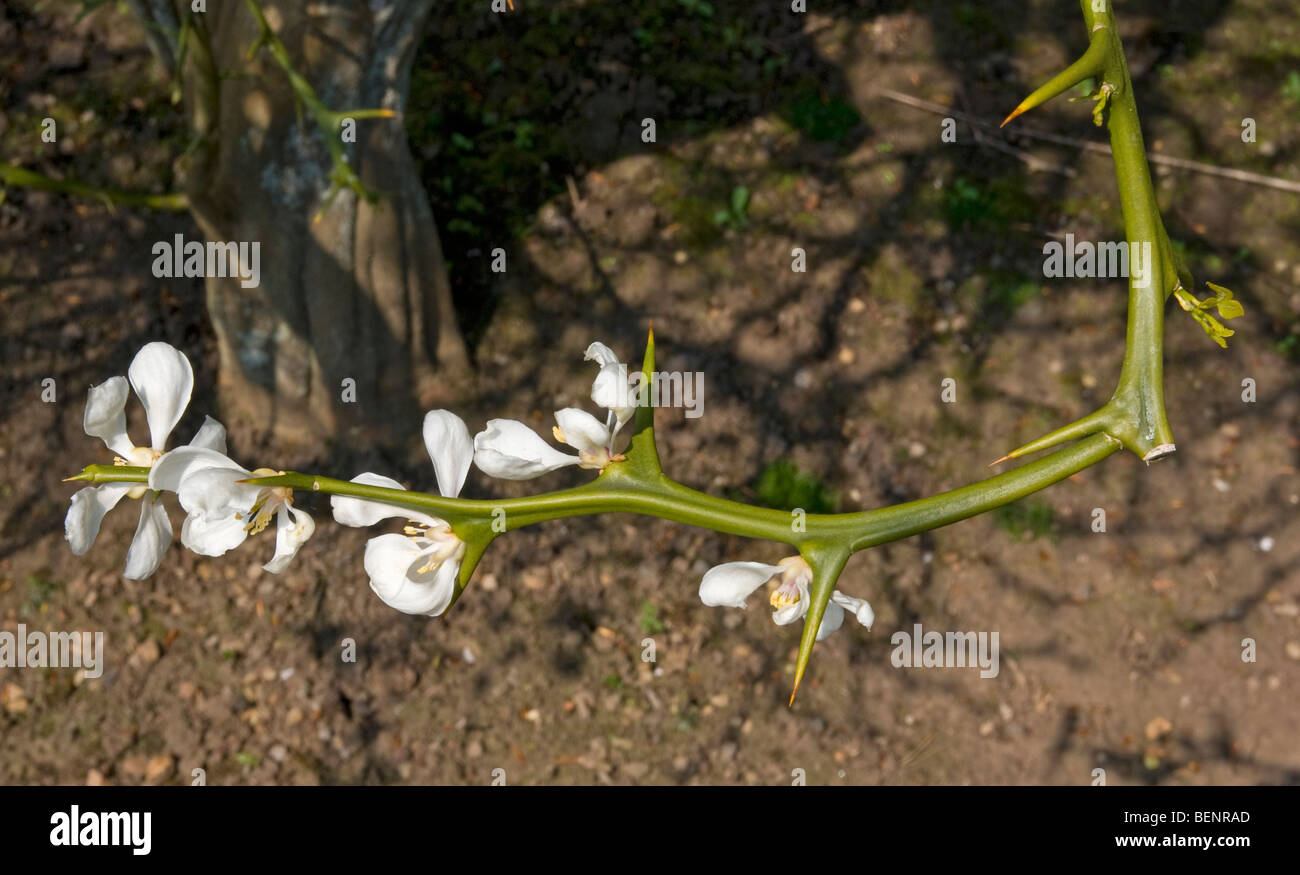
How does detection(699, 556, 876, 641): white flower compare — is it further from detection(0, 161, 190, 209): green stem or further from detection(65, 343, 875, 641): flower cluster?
detection(0, 161, 190, 209): green stem

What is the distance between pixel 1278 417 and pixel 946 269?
1298 mm

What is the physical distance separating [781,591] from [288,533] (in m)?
0.58

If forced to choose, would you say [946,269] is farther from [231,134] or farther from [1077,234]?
[231,134]

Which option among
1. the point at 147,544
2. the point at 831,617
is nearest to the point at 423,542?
the point at 147,544

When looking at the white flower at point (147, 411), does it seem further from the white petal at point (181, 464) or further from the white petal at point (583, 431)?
the white petal at point (583, 431)

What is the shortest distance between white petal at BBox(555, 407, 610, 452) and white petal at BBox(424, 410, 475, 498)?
11 cm

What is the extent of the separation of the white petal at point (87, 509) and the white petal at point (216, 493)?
0.52ft

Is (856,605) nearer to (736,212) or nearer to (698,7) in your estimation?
(736,212)

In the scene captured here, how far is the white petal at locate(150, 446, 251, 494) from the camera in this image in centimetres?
101

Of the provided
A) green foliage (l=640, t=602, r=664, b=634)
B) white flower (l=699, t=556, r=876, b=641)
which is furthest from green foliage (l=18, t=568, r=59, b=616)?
white flower (l=699, t=556, r=876, b=641)

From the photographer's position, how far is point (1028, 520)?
3.52 meters

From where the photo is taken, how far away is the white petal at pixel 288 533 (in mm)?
1151

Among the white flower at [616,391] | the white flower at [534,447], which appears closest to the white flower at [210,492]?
the white flower at [534,447]

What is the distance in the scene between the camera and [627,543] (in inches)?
136
